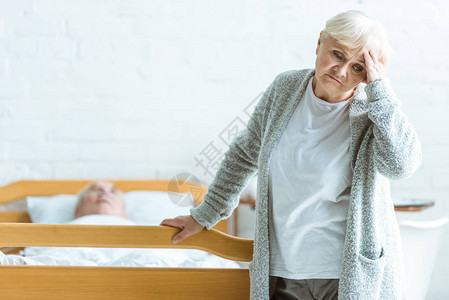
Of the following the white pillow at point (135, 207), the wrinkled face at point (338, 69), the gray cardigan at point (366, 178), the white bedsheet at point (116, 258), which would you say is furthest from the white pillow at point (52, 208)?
the wrinkled face at point (338, 69)

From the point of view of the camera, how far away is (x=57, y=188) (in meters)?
2.90

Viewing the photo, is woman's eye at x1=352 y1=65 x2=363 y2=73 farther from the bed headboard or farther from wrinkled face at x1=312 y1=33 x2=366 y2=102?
the bed headboard

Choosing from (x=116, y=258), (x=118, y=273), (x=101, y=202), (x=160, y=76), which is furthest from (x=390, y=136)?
(x=160, y=76)

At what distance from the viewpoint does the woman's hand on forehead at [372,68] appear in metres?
1.26

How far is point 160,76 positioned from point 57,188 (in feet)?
2.36

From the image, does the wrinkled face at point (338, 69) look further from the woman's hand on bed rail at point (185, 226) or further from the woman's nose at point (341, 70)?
the woman's hand on bed rail at point (185, 226)

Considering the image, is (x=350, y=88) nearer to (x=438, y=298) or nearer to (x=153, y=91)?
(x=153, y=91)

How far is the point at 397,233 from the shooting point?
1.35 metres

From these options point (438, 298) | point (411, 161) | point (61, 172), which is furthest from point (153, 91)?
point (411, 161)

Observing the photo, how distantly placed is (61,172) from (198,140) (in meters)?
0.67

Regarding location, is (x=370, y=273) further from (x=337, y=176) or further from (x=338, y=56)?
(x=338, y=56)

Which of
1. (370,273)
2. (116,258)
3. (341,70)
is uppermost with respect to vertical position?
(341,70)

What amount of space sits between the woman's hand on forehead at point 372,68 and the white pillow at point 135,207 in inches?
62.6

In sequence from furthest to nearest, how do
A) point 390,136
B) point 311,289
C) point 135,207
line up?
point 135,207
point 311,289
point 390,136
